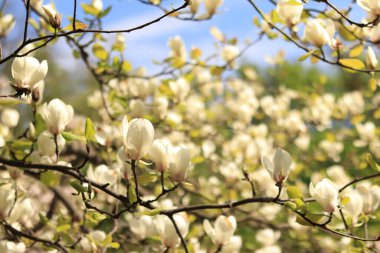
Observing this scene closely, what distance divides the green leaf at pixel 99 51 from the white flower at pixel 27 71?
0.64 m

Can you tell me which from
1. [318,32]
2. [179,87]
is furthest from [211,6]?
[318,32]

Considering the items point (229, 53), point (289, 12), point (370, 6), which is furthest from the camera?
point (229, 53)

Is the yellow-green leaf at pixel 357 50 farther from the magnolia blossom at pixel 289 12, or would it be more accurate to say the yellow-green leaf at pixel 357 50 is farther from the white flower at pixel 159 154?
the white flower at pixel 159 154

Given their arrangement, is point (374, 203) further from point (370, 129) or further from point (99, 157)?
point (370, 129)

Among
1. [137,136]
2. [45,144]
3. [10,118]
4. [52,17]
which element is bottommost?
[10,118]

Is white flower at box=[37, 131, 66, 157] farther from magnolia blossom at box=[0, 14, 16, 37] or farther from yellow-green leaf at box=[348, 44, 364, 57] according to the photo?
yellow-green leaf at box=[348, 44, 364, 57]

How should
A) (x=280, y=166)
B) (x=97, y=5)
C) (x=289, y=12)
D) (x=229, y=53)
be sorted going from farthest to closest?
1. (x=229, y=53)
2. (x=97, y=5)
3. (x=289, y=12)
4. (x=280, y=166)

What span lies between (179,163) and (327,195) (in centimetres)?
27

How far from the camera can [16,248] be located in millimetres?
1148

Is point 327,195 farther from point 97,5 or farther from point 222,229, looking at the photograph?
point 97,5

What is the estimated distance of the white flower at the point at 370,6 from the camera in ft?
3.54

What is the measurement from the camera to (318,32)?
1157mm

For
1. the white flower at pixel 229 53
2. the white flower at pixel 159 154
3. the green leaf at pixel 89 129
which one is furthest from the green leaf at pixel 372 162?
the white flower at pixel 229 53

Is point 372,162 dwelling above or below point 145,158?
above
